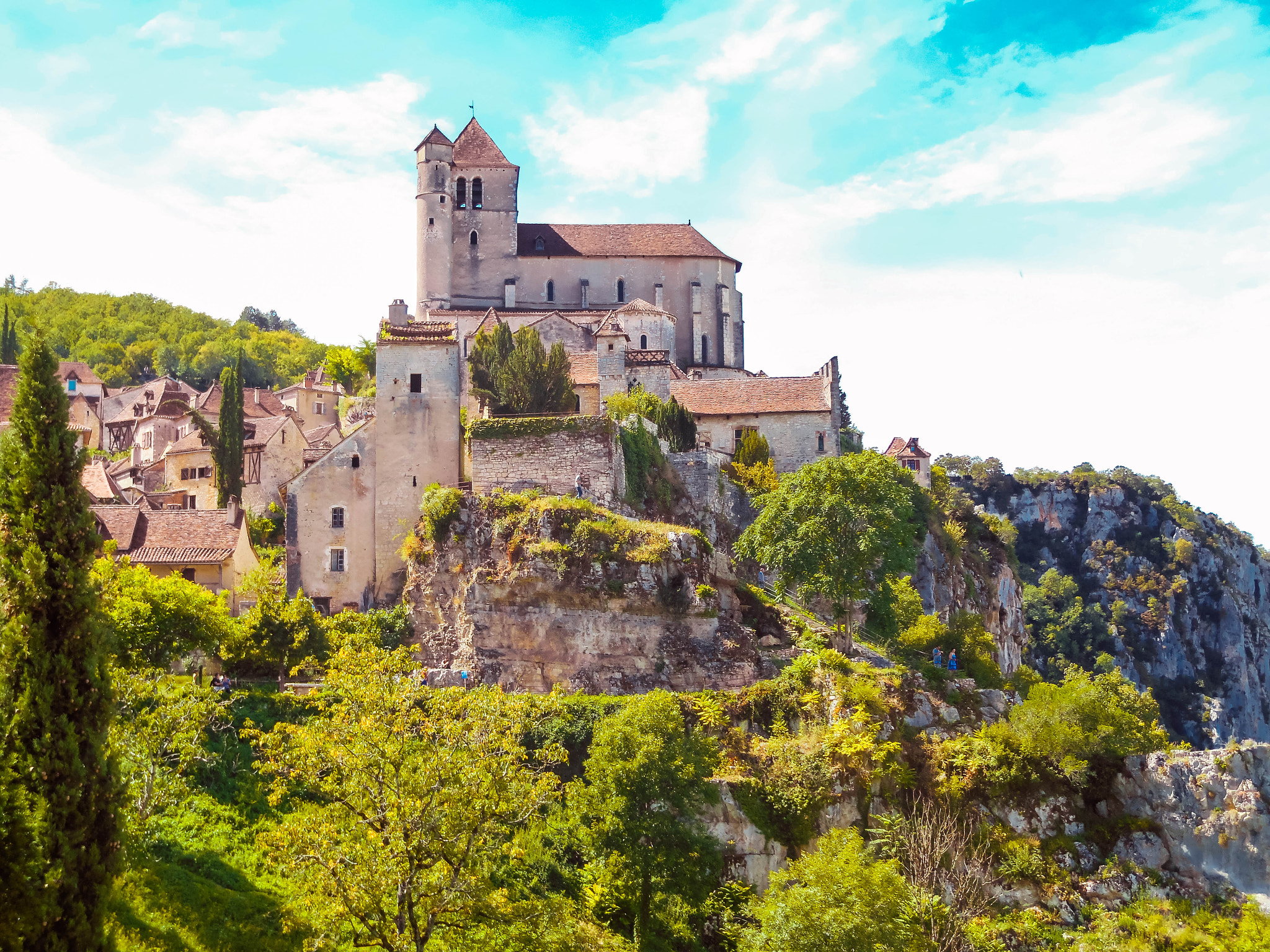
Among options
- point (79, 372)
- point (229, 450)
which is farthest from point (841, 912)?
point (79, 372)

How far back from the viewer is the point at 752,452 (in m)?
58.7

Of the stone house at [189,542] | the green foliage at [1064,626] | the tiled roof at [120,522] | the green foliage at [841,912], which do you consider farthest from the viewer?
the green foliage at [1064,626]

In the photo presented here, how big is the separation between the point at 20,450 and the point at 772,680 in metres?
26.3

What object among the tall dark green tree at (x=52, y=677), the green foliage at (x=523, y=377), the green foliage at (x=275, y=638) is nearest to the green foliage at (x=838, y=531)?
the green foliage at (x=523, y=377)

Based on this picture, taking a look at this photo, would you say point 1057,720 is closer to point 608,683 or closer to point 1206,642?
point 608,683

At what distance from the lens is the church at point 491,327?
158 feet

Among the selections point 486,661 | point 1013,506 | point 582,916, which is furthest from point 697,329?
point 1013,506

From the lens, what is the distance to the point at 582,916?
3306 cm

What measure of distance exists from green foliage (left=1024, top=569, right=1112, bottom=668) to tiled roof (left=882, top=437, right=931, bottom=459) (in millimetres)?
56964

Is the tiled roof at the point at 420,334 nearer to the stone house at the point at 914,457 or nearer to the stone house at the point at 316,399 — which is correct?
the stone house at the point at 914,457

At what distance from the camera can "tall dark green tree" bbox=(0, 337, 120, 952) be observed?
19.7 m

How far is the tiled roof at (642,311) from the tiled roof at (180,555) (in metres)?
31.2

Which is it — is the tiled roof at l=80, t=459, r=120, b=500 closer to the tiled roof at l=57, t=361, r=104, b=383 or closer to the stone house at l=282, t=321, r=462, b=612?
the stone house at l=282, t=321, r=462, b=612

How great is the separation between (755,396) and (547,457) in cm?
1674
